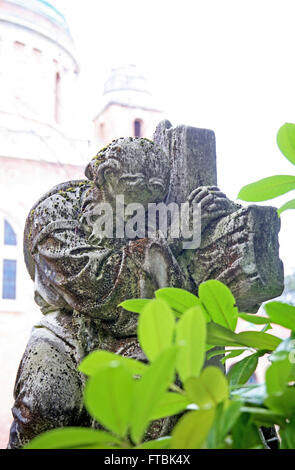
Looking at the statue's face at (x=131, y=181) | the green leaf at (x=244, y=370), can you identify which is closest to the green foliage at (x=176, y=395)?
the green leaf at (x=244, y=370)

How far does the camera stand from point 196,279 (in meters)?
2.10

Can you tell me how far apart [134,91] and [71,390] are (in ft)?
43.7

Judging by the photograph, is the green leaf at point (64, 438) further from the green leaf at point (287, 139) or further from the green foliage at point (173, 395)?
the green leaf at point (287, 139)

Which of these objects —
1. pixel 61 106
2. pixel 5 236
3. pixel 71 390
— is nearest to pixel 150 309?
pixel 71 390

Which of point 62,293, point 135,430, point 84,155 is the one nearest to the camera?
point 135,430

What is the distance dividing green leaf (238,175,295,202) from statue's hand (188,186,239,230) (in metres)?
1.38

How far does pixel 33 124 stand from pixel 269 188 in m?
12.3

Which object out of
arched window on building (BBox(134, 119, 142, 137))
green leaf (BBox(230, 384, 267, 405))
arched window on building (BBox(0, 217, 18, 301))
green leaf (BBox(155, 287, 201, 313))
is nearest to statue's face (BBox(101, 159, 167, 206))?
green leaf (BBox(155, 287, 201, 313))

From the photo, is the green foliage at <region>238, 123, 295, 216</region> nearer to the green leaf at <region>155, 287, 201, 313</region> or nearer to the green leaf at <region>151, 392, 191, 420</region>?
the green leaf at <region>155, 287, 201, 313</region>

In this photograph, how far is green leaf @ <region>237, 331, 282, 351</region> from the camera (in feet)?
1.94

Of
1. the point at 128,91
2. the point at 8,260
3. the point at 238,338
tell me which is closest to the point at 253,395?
the point at 238,338

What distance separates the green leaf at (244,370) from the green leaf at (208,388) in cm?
31

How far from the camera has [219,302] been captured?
0.60 metres
